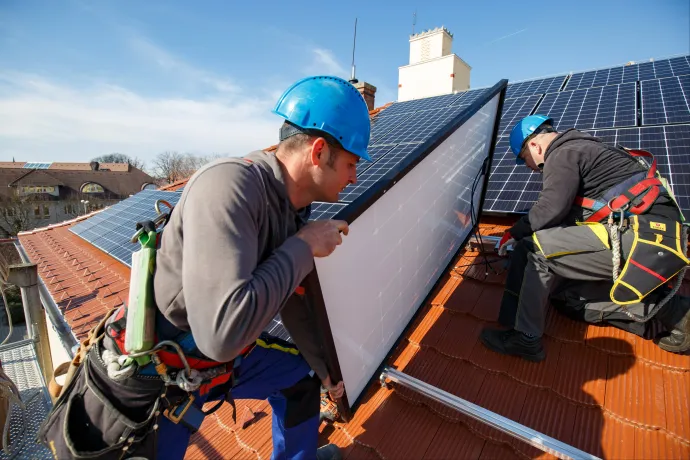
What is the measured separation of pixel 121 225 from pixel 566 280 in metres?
8.70

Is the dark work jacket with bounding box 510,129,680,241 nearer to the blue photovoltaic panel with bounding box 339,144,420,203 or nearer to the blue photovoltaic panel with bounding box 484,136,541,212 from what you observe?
the blue photovoltaic panel with bounding box 339,144,420,203

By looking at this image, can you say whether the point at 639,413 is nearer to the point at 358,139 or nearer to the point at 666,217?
the point at 666,217

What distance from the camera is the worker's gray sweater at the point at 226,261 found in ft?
3.36

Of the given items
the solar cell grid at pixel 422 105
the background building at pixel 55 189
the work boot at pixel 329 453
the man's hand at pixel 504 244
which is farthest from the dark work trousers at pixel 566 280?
the background building at pixel 55 189

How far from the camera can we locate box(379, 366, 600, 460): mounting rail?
1644 mm

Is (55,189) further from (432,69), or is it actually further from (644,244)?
(644,244)

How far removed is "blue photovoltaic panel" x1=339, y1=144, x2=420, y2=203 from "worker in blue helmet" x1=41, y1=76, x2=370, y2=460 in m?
0.99

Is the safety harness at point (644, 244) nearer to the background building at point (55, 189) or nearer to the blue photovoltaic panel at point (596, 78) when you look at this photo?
the blue photovoltaic panel at point (596, 78)

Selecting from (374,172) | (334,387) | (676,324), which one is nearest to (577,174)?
(676,324)

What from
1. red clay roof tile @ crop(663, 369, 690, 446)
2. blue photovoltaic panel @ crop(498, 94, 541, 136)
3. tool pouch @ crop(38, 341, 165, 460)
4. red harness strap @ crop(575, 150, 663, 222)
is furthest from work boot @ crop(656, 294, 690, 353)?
blue photovoltaic panel @ crop(498, 94, 541, 136)

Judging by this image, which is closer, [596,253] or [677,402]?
[677,402]

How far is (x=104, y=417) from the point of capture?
147 cm

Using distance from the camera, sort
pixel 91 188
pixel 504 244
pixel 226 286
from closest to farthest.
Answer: pixel 226 286 → pixel 504 244 → pixel 91 188

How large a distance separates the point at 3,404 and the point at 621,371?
6.02m
